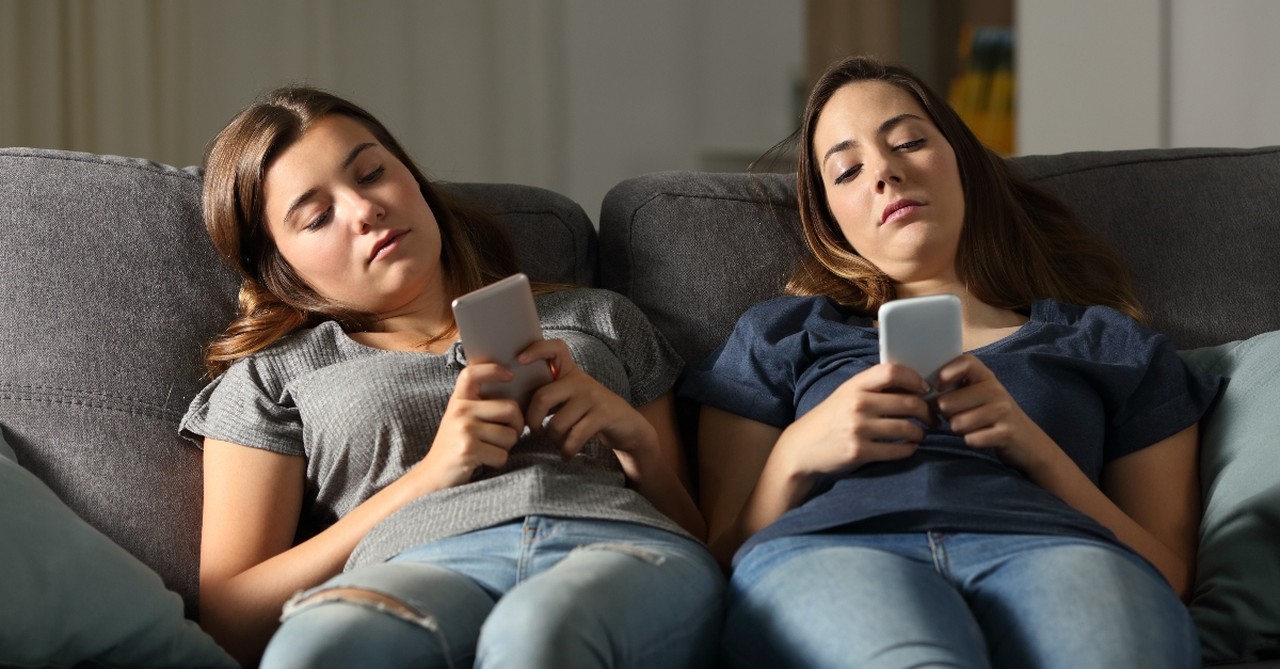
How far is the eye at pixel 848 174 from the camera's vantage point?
1.64 meters

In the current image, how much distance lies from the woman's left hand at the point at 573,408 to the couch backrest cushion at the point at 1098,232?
0.32 meters

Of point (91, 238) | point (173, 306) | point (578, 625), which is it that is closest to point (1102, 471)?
point (578, 625)

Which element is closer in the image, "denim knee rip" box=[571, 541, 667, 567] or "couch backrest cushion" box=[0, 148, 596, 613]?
"denim knee rip" box=[571, 541, 667, 567]

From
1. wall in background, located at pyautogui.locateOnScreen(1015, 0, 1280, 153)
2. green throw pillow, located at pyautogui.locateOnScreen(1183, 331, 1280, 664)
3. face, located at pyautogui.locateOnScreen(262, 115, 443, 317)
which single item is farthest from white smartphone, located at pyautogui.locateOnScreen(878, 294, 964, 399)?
wall in background, located at pyautogui.locateOnScreen(1015, 0, 1280, 153)

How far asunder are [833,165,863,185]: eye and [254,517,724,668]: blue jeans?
0.54 metres

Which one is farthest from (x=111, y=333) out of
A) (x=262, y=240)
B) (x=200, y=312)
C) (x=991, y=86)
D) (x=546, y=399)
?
(x=991, y=86)

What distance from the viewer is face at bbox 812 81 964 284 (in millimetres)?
1603

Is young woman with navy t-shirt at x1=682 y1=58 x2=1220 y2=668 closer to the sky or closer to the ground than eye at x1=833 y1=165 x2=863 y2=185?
closer to the ground

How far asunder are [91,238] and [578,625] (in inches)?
34.1

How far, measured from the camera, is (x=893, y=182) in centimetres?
161

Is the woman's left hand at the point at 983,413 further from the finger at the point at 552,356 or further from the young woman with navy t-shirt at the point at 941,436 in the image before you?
the finger at the point at 552,356

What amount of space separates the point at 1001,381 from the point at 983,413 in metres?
0.16

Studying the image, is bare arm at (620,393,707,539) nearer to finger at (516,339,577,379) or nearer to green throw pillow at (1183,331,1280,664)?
finger at (516,339,577,379)

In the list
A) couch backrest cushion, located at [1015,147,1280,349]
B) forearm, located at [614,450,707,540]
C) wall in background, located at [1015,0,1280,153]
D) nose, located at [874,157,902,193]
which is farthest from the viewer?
wall in background, located at [1015,0,1280,153]
